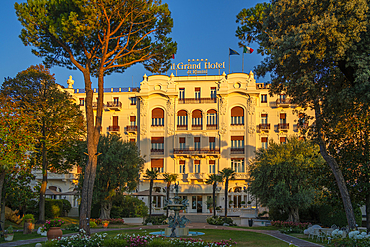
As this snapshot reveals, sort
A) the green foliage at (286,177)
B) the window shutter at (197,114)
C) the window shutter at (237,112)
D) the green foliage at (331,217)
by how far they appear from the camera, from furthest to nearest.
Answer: the window shutter at (197,114) → the window shutter at (237,112) → the green foliage at (286,177) → the green foliage at (331,217)

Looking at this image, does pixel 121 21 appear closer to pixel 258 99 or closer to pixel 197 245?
pixel 197 245

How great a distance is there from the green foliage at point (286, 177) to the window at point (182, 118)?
64.8ft

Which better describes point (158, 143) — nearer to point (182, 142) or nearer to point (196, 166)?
point (182, 142)

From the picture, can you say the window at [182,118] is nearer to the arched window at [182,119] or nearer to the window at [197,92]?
the arched window at [182,119]

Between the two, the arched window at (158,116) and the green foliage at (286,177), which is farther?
the arched window at (158,116)

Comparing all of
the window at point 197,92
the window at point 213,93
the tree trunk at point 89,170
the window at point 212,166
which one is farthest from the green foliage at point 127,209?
the window at point 213,93

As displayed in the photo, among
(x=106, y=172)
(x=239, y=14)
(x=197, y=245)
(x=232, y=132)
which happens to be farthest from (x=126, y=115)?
(x=197, y=245)

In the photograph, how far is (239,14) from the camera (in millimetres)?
17656

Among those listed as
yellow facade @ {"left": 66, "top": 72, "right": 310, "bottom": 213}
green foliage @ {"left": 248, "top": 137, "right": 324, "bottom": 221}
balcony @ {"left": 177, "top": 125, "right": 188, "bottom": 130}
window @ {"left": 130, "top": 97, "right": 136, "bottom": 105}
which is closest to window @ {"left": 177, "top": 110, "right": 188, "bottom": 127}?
yellow facade @ {"left": 66, "top": 72, "right": 310, "bottom": 213}

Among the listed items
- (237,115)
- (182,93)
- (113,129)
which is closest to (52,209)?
(113,129)

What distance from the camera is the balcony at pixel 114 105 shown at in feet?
157

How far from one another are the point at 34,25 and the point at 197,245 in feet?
47.7

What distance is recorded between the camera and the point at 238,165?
4547cm

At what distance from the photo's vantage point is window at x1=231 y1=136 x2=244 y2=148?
4584cm
